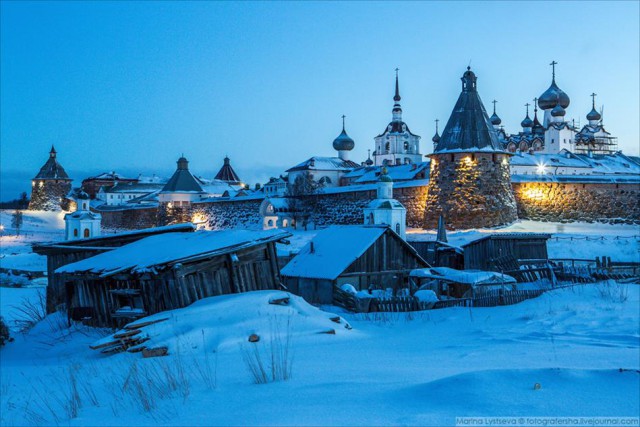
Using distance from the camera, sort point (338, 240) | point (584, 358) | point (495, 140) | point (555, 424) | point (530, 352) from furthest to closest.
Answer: point (495, 140) → point (338, 240) → point (530, 352) → point (584, 358) → point (555, 424)

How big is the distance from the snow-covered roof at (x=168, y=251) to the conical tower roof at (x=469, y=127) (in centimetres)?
1787

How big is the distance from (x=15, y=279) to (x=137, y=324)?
2506 centimetres

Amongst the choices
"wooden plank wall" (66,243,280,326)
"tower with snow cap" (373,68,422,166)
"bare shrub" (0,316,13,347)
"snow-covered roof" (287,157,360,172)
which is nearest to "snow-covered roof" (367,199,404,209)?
"wooden plank wall" (66,243,280,326)

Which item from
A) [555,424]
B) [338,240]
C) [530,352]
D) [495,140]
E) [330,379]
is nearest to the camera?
[555,424]

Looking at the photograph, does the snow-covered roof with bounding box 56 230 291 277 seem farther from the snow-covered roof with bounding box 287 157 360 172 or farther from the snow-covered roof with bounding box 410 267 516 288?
the snow-covered roof with bounding box 287 157 360 172

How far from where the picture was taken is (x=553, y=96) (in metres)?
59.2

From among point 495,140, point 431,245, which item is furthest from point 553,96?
point 431,245

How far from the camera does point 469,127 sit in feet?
90.7

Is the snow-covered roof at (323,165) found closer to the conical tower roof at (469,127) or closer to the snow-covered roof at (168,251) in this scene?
the conical tower roof at (469,127)

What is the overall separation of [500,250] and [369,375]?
1739cm

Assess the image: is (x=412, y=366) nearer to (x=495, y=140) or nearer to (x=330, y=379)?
(x=330, y=379)

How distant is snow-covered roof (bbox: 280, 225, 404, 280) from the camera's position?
16.5 meters

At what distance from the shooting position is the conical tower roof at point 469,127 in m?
27.5

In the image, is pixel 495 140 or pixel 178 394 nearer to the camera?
pixel 178 394
